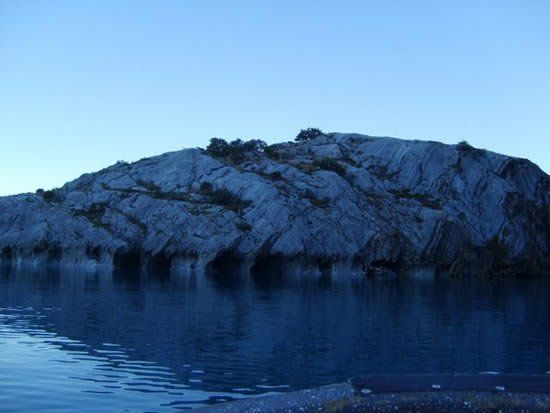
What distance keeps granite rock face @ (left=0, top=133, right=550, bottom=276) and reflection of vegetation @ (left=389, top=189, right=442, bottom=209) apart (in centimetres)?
32

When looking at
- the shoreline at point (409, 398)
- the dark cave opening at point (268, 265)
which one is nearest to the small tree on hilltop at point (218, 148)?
the dark cave opening at point (268, 265)

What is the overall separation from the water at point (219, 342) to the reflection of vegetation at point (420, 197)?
53354 mm

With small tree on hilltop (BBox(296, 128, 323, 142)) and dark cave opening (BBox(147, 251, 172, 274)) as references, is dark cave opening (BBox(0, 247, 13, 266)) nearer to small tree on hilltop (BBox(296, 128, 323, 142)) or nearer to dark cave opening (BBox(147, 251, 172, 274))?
dark cave opening (BBox(147, 251, 172, 274))

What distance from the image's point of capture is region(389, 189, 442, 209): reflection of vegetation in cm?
11244

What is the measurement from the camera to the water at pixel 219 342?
20.8 meters

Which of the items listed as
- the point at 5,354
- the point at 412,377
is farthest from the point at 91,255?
the point at 412,377

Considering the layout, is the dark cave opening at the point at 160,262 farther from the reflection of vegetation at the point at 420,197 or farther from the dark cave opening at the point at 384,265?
the reflection of vegetation at the point at 420,197

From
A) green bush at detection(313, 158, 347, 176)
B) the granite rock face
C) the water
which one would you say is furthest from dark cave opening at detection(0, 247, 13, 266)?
green bush at detection(313, 158, 347, 176)

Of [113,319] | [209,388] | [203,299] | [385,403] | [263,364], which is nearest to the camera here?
[385,403]

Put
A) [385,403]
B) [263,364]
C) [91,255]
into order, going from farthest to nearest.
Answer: [91,255] → [263,364] → [385,403]

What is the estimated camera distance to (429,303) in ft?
182

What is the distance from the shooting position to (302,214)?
100562 millimetres

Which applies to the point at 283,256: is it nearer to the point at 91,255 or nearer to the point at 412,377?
the point at 91,255

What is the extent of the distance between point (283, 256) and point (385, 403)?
282 feet
